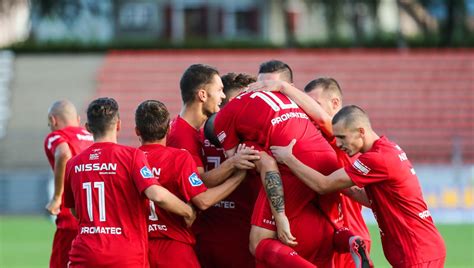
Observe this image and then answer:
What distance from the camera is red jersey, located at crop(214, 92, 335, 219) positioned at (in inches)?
308

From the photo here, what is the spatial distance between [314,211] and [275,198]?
1.45 feet

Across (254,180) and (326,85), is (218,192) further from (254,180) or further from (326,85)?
(326,85)

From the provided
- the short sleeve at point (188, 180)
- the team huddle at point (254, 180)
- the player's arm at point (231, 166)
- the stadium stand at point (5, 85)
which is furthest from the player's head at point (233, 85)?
the stadium stand at point (5, 85)

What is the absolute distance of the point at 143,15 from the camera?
39.3m

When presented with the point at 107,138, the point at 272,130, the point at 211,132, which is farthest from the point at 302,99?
the point at 107,138

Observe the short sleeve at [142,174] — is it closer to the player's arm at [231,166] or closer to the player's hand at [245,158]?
the player's arm at [231,166]

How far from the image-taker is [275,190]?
25.2ft

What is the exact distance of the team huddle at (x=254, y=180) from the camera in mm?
7484

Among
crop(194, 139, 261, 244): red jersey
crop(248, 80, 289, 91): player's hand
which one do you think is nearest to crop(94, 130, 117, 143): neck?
crop(194, 139, 261, 244): red jersey

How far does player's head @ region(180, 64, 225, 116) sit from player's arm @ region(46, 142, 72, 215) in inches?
77.0

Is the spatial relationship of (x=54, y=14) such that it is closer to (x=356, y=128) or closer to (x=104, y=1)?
(x=104, y=1)

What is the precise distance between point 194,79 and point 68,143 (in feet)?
7.16

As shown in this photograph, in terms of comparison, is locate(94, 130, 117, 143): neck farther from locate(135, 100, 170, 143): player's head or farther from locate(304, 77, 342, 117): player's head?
locate(304, 77, 342, 117): player's head

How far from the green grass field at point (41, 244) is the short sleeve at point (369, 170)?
6.55m
